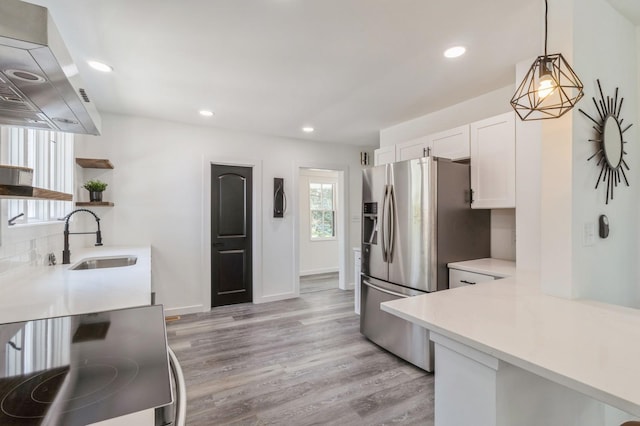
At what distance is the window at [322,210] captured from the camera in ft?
22.1

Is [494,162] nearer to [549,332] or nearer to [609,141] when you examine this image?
[609,141]

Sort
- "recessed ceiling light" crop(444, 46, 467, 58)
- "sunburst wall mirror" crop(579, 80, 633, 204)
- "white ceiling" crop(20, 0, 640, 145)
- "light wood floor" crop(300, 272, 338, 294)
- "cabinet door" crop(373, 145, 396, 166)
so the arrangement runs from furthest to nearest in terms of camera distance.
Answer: "light wood floor" crop(300, 272, 338, 294) < "cabinet door" crop(373, 145, 396, 166) < "recessed ceiling light" crop(444, 46, 467, 58) < "white ceiling" crop(20, 0, 640, 145) < "sunburst wall mirror" crop(579, 80, 633, 204)

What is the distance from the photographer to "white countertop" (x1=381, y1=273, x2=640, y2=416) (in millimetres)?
764

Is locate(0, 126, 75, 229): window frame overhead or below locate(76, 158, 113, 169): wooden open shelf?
below

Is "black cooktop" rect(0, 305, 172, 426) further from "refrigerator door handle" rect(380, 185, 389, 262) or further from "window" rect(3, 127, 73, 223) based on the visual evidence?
"refrigerator door handle" rect(380, 185, 389, 262)

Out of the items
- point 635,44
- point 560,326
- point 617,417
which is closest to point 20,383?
point 560,326

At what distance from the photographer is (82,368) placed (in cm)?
81

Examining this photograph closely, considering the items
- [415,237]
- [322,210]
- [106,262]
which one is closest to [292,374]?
[415,237]

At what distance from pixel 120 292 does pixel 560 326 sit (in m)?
1.88

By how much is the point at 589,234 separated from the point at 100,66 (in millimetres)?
3460

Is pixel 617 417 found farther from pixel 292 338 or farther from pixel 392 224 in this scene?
pixel 292 338

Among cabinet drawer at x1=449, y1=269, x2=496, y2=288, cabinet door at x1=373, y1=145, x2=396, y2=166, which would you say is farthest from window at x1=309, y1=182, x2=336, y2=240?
cabinet drawer at x1=449, y1=269, x2=496, y2=288

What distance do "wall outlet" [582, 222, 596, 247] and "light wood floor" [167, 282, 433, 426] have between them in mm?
1439

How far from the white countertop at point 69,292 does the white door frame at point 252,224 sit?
2.06m
